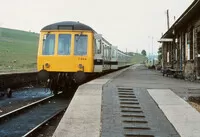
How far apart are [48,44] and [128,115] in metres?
8.50

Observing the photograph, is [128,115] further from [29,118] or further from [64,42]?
[64,42]

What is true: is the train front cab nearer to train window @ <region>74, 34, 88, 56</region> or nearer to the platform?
train window @ <region>74, 34, 88, 56</region>

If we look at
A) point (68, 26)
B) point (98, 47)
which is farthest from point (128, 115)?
point (98, 47)

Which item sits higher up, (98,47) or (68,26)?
(68,26)

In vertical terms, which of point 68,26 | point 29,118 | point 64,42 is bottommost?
point 29,118

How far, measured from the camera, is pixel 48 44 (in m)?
15.6

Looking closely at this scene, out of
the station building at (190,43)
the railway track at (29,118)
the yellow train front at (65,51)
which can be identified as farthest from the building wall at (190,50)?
the railway track at (29,118)

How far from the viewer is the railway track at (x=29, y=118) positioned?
904 cm

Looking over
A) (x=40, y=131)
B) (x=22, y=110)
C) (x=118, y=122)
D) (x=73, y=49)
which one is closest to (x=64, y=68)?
(x=73, y=49)

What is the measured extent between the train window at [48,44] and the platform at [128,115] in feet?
18.2

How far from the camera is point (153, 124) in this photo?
722cm

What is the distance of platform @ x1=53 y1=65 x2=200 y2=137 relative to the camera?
22.1ft

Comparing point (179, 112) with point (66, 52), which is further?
point (66, 52)

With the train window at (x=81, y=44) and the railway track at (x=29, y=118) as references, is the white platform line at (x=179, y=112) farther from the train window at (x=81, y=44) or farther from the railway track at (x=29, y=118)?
the train window at (x=81, y=44)
